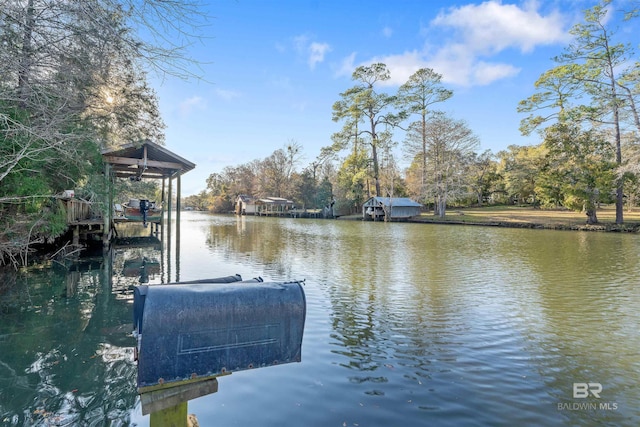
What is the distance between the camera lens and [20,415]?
3012 mm

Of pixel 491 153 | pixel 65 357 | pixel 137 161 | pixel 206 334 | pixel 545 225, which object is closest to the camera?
pixel 206 334

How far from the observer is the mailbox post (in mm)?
1550

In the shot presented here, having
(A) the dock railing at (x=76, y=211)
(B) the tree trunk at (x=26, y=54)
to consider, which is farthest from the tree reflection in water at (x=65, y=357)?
(A) the dock railing at (x=76, y=211)

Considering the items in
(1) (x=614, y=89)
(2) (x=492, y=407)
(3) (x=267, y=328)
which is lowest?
(2) (x=492, y=407)

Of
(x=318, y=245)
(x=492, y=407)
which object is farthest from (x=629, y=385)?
(x=318, y=245)

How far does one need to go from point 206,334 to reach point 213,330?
0.12 ft

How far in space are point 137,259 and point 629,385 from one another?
12659mm

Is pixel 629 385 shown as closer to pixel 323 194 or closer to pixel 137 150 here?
pixel 137 150

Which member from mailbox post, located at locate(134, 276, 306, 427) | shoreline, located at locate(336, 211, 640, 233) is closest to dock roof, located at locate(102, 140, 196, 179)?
mailbox post, located at locate(134, 276, 306, 427)

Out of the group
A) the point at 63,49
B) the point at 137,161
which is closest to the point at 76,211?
the point at 137,161

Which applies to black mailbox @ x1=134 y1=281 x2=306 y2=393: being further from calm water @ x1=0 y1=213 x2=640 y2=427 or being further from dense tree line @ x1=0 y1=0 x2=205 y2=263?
Result: dense tree line @ x1=0 y1=0 x2=205 y2=263

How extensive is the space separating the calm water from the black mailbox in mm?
1691

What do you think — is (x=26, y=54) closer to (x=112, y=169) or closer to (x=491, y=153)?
(x=112, y=169)

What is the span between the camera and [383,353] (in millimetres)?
4430
